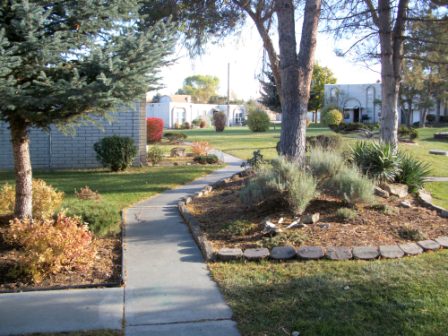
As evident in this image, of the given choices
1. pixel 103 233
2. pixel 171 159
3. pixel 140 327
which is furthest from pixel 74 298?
pixel 171 159

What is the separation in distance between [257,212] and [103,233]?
8.14 ft

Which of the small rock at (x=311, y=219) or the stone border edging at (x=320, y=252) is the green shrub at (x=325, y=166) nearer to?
the small rock at (x=311, y=219)

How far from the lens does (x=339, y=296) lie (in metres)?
4.84

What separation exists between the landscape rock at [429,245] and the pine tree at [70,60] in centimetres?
408

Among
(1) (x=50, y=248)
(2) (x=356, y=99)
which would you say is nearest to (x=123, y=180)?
(1) (x=50, y=248)

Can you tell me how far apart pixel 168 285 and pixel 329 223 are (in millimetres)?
2932

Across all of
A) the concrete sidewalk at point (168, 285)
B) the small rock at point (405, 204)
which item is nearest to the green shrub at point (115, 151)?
the concrete sidewalk at point (168, 285)

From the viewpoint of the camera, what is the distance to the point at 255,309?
4594mm

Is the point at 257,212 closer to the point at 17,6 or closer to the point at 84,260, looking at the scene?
the point at 84,260

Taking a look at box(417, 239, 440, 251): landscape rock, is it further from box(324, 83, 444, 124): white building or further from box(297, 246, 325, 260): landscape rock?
box(324, 83, 444, 124): white building

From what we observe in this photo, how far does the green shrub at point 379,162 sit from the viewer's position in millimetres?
9977

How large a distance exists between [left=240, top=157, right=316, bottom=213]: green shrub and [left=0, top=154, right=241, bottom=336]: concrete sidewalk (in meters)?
1.75

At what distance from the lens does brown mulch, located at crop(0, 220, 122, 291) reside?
533 cm

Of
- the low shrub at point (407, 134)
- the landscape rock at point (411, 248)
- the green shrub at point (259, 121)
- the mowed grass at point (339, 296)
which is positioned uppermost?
the green shrub at point (259, 121)
